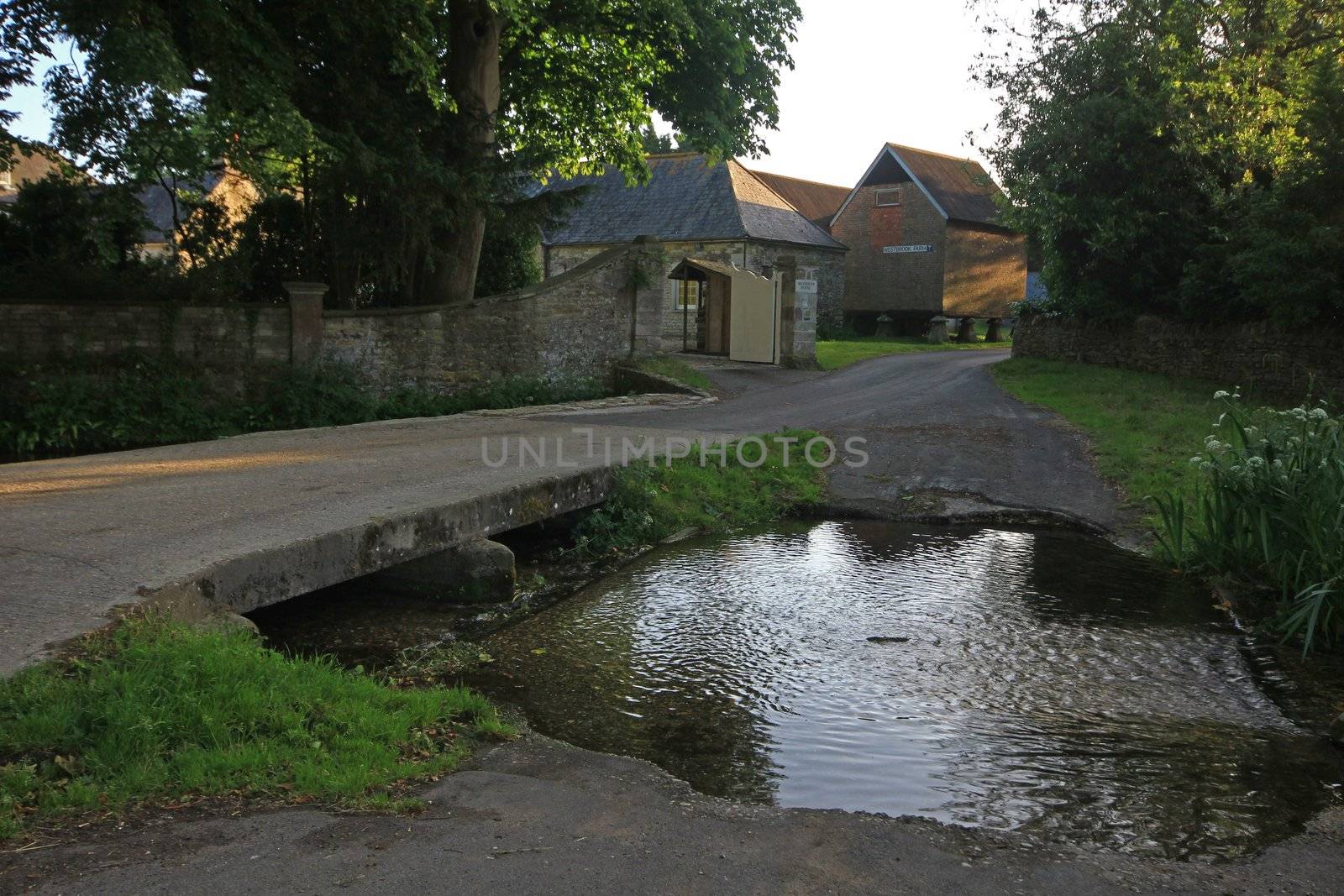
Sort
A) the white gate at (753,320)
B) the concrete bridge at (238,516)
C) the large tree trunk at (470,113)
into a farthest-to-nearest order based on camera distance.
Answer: the white gate at (753,320) < the large tree trunk at (470,113) < the concrete bridge at (238,516)

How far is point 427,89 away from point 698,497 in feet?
25.1

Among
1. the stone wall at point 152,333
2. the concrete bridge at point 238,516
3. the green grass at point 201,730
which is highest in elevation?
the stone wall at point 152,333

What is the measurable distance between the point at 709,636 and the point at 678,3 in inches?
478

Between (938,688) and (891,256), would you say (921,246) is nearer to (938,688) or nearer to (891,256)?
(891,256)

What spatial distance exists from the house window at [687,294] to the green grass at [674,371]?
8.11m

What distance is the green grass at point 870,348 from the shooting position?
86.4 feet

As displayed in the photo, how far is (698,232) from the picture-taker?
35.1m

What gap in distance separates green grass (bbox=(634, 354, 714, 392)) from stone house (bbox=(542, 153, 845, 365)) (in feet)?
26.2

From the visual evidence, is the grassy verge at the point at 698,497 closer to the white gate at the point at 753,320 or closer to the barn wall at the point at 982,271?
the white gate at the point at 753,320

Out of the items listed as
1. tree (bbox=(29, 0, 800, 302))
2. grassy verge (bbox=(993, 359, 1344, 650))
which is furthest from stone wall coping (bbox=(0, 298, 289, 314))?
grassy verge (bbox=(993, 359, 1344, 650))

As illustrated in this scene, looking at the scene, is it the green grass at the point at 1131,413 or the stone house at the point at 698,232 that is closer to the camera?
the green grass at the point at 1131,413

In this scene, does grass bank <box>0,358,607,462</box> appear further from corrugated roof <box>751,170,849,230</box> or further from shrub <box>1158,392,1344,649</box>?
corrugated roof <box>751,170,849,230</box>

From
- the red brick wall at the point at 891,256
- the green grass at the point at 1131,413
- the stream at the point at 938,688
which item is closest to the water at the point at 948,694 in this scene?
the stream at the point at 938,688

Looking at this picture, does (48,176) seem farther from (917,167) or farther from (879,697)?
(917,167)
